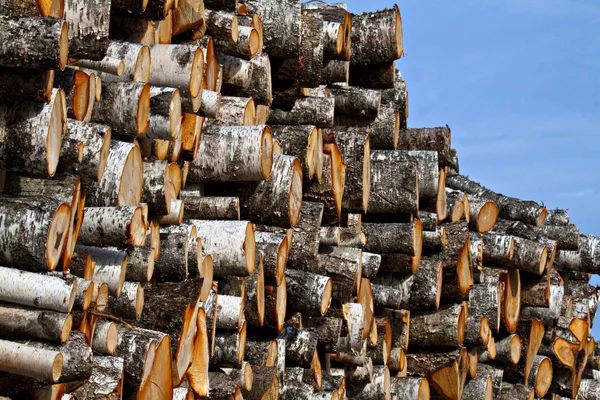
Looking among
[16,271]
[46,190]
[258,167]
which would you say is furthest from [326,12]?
[16,271]

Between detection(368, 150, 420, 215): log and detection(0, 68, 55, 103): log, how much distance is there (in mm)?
3816

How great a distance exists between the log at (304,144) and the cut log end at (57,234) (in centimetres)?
242

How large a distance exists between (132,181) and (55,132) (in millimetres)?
652

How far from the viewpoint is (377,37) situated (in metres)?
8.00

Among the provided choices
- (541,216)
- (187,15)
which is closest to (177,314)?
(187,15)

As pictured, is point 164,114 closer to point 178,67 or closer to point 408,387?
point 178,67

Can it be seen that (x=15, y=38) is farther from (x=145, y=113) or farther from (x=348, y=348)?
(x=348, y=348)

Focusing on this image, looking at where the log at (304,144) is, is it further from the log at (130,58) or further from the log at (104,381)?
the log at (104,381)

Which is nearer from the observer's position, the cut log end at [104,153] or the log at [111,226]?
the cut log end at [104,153]

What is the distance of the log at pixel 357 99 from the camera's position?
7.88 metres

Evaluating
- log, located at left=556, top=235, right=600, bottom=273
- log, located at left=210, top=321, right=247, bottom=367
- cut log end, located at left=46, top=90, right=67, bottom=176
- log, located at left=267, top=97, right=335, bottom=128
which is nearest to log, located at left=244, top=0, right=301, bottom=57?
log, located at left=267, top=97, right=335, bottom=128

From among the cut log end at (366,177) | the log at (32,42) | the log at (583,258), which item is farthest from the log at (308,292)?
the log at (583,258)

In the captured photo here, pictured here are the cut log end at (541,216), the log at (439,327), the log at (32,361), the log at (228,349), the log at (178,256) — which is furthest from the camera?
the cut log end at (541,216)

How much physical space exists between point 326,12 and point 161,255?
304 centimetres
